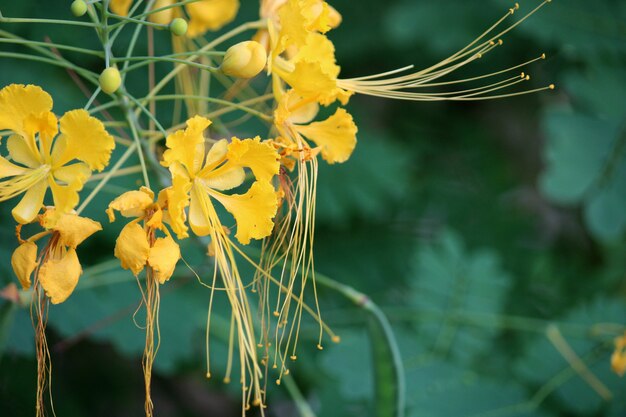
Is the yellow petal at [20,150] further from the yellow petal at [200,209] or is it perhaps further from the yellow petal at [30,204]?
the yellow petal at [200,209]

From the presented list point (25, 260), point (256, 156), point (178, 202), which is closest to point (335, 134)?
point (256, 156)

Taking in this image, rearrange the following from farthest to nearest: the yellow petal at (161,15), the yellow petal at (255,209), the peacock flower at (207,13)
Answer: the peacock flower at (207,13), the yellow petal at (161,15), the yellow petal at (255,209)

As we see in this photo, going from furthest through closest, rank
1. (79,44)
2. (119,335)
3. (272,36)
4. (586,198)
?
(586,198), (79,44), (119,335), (272,36)

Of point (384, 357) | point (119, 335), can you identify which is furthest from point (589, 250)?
point (119, 335)

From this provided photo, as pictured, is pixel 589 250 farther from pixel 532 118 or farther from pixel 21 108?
pixel 21 108

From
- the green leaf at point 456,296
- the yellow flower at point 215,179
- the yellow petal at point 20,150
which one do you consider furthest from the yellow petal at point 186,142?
the green leaf at point 456,296

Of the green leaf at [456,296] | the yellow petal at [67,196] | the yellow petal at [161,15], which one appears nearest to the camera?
the yellow petal at [67,196]
